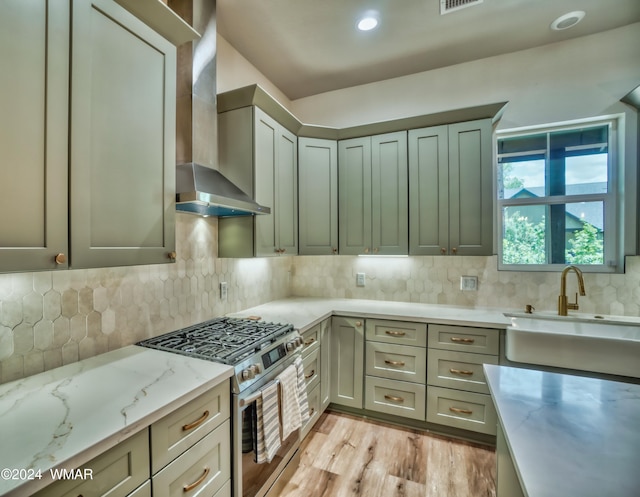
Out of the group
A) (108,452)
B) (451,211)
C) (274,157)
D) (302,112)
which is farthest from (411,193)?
(108,452)

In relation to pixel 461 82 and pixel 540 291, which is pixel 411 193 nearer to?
pixel 461 82

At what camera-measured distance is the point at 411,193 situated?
8.53 feet

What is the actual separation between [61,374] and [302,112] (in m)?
3.04

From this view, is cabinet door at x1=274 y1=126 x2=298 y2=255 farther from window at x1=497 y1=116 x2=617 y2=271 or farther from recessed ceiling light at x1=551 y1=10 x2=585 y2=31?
recessed ceiling light at x1=551 y1=10 x2=585 y2=31

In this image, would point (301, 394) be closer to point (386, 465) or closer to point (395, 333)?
point (386, 465)

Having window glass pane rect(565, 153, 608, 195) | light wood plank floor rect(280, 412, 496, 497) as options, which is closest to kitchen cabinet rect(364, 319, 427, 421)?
light wood plank floor rect(280, 412, 496, 497)

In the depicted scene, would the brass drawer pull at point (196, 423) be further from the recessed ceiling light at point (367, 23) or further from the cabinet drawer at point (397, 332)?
the recessed ceiling light at point (367, 23)

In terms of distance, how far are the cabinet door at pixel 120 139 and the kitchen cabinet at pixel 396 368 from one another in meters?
1.74

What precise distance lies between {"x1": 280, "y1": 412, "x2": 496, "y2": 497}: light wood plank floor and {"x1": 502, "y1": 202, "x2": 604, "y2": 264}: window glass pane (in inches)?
62.9

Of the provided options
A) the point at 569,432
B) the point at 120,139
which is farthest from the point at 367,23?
the point at 569,432

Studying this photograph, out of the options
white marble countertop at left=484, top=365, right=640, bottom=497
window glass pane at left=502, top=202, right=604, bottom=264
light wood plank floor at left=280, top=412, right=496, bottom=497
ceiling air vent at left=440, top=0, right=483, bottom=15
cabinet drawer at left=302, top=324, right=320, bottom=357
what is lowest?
light wood plank floor at left=280, top=412, right=496, bottom=497

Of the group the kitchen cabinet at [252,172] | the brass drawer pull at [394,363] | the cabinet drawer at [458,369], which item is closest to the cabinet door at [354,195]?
the kitchen cabinet at [252,172]

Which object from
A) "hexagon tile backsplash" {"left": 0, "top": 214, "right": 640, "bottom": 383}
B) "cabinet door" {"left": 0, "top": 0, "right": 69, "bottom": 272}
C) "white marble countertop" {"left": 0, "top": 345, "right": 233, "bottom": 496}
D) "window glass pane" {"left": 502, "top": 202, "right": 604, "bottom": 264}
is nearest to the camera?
"white marble countertop" {"left": 0, "top": 345, "right": 233, "bottom": 496}

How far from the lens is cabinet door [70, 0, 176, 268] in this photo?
1.07 meters
